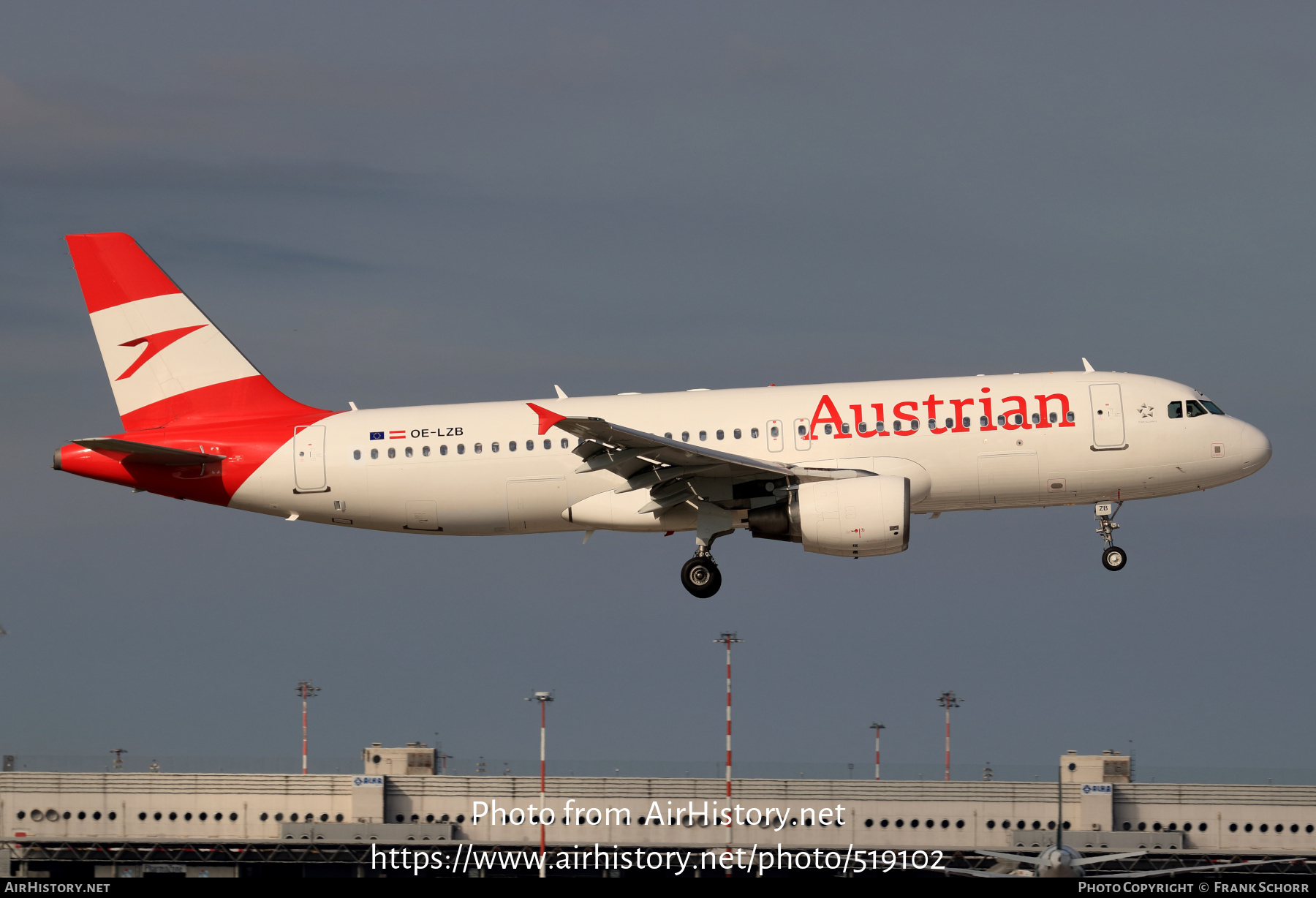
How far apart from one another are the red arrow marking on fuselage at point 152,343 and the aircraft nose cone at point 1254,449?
2946cm

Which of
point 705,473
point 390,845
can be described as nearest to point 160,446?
point 705,473

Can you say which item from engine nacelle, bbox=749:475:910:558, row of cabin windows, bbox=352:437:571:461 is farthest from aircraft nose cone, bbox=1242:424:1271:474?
row of cabin windows, bbox=352:437:571:461

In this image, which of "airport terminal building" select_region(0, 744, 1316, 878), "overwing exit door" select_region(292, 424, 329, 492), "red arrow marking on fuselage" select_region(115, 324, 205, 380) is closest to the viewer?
"overwing exit door" select_region(292, 424, 329, 492)

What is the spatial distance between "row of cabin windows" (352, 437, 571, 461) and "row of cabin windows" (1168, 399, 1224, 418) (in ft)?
52.5

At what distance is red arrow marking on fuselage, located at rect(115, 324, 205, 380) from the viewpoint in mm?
43688

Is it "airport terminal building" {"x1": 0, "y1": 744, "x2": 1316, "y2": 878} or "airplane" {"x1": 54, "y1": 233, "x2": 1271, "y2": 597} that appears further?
"airport terminal building" {"x1": 0, "y1": 744, "x2": 1316, "y2": 878}

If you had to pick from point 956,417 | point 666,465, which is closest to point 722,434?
point 666,465

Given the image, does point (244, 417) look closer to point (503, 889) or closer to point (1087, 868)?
point (503, 889)

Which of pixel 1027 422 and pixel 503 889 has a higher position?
pixel 1027 422

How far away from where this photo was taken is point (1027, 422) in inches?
1554

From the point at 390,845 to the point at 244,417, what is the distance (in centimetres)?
5093

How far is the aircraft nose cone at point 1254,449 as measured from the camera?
134 feet

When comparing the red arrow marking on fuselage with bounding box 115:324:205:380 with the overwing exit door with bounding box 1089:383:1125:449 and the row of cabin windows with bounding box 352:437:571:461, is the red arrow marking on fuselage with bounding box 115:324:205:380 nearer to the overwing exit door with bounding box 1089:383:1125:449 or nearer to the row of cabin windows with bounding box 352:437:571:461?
the row of cabin windows with bounding box 352:437:571:461

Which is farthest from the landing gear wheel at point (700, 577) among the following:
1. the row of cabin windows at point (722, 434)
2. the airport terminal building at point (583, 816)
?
the airport terminal building at point (583, 816)
